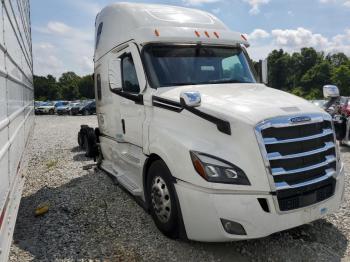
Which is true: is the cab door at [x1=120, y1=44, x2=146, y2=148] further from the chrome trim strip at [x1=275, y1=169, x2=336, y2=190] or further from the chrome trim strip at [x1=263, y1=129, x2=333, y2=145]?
the chrome trim strip at [x1=275, y1=169, x2=336, y2=190]

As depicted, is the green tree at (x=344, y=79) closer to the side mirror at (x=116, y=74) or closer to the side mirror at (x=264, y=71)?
the side mirror at (x=264, y=71)

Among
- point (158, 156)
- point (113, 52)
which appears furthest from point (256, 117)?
point (113, 52)

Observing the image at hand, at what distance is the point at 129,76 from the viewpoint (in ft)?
17.9

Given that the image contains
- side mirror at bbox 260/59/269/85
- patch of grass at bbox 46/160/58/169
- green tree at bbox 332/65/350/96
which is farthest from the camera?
green tree at bbox 332/65/350/96

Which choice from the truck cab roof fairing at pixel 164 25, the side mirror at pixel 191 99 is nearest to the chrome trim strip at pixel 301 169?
the side mirror at pixel 191 99

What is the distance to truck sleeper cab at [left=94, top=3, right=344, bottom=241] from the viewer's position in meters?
3.57

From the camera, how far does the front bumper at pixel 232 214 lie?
352cm

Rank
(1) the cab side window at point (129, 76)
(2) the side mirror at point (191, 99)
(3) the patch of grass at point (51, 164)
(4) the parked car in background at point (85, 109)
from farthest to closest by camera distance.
Result: (4) the parked car in background at point (85, 109) < (3) the patch of grass at point (51, 164) < (1) the cab side window at point (129, 76) < (2) the side mirror at point (191, 99)

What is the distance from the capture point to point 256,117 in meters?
3.65

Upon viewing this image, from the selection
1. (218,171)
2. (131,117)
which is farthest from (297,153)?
(131,117)

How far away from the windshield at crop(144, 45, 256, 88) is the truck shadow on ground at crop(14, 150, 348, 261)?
2.07 m

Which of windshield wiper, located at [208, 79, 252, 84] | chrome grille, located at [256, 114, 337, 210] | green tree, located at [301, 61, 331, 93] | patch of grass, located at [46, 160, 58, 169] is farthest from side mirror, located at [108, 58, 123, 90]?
green tree, located at [301, 61, 331, 93]

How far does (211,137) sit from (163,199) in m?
1.10

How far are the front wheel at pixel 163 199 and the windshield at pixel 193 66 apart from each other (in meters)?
1.21
